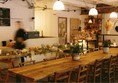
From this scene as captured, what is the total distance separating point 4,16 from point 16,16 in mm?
579

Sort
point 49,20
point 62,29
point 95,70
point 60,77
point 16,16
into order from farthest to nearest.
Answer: point 62,29 → point 49,20 → point 16,16 → point 95,70 → point 60,77

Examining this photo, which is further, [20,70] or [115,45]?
[115,45]

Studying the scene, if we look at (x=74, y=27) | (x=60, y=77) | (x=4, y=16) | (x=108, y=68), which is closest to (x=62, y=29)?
(x=74, y=27)

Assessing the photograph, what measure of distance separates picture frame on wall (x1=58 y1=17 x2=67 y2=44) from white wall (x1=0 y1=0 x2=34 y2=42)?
9.06 ft

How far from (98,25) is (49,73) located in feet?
32.6

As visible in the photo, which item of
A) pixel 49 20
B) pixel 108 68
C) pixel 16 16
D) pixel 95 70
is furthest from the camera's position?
pixel 49 20

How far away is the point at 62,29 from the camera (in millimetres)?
11172

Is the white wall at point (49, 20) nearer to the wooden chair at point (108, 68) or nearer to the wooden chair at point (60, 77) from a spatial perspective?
the wooden chair at point (108, 68)

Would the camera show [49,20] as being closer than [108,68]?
No

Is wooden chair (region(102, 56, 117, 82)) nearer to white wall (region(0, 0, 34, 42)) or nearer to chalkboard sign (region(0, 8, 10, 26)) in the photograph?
white wall (region(0, 0, 34, 42))

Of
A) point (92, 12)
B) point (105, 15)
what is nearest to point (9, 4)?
point (92, 12)

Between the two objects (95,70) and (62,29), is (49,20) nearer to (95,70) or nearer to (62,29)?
(62,29)

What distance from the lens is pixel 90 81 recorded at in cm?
436

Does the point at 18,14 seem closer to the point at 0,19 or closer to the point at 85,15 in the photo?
the point at 0,19
